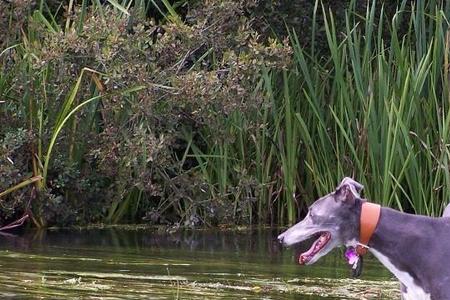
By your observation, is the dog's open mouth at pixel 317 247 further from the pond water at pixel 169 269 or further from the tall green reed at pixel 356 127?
the tall green reed at pixel 356 127

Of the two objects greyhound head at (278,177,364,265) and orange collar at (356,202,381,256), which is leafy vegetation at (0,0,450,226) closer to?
greyhound head at (278,177,364,265)

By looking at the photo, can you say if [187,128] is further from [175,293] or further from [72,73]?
[175,293]

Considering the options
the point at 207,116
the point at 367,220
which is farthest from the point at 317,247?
the point at 207,116

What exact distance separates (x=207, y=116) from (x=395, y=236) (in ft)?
17.5

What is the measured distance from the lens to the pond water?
31.8 ft

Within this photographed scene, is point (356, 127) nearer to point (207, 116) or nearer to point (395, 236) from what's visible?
point (207, 116)

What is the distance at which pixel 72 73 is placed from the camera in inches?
521

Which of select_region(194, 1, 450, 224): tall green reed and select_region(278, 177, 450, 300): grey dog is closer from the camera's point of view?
select_region(278, 177, 450, 300): grey dog

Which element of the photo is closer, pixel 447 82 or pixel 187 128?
pixel 447 82

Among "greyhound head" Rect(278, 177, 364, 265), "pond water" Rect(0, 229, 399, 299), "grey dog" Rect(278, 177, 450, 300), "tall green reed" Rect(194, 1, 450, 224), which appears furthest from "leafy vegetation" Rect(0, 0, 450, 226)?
"grey dog" Rect(278, 177, 450, 300)

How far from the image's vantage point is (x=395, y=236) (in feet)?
26.0

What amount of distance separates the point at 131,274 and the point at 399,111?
382cm

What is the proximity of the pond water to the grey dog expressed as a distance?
67.1 inches

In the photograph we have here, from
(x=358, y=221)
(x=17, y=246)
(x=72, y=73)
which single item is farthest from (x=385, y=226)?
(x=72, y=73)
